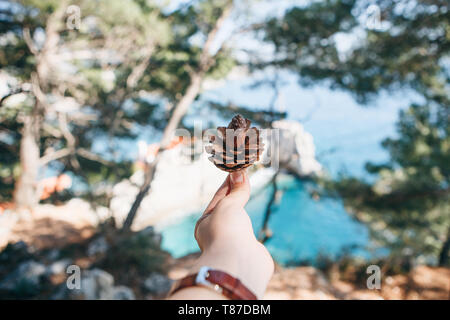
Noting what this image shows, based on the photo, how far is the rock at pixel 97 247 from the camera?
7.15 m

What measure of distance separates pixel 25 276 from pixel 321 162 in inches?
307

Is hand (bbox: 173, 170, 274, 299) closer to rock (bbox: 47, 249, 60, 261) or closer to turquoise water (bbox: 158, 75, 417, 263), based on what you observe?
turquoise water (bbox: 158, 75, 417, 263)

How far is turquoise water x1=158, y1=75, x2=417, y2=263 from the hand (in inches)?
227

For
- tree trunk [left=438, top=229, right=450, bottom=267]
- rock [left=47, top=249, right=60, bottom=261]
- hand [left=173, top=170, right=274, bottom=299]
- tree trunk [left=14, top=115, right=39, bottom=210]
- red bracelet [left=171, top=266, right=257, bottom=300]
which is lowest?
tree trunk [left=438, top=229, right=450, bottom=267]

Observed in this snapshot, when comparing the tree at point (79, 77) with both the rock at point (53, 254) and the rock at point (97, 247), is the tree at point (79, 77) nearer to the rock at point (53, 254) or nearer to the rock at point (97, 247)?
the rock at point (97, 247)

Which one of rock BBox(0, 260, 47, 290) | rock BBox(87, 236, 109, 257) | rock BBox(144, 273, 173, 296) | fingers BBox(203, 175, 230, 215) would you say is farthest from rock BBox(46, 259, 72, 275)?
fingers BBox(203, 175, 230, 215)

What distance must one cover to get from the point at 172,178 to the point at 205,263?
15.1 meters

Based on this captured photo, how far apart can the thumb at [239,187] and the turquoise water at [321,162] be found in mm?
5619

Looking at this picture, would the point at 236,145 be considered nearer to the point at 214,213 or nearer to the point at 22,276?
the point at 214,213

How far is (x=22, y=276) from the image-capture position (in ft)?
17.5

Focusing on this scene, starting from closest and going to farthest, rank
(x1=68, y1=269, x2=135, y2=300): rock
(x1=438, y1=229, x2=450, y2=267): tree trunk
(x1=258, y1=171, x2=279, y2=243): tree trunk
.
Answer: (x1=68, y1=269, x2=135, y2=300): rock → (x1=258, y1=171, x2=279, y2=243): tree trunk → (x1=438, y1=229, x2=450, y2=267): tree trunk

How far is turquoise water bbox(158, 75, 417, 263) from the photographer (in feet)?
22.8

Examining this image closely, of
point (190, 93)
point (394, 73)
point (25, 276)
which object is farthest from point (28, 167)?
point (394, 73)

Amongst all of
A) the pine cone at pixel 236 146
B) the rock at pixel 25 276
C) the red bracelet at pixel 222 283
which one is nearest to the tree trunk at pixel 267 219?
the rock at pixel 25 276
